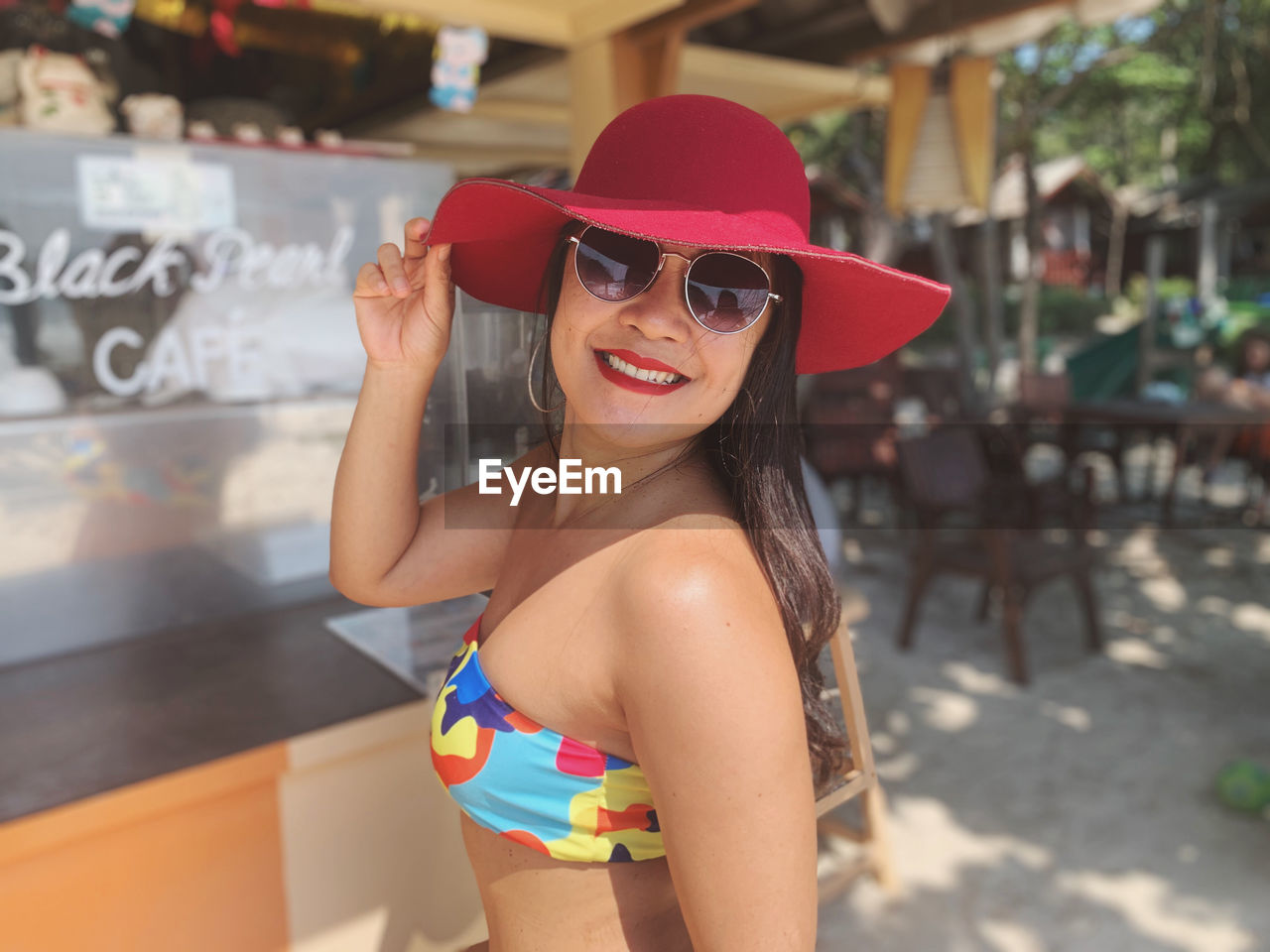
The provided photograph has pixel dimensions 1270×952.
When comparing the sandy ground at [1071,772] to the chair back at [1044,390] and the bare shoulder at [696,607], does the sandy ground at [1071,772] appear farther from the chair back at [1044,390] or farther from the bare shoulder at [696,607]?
the chair back at [1044,390]

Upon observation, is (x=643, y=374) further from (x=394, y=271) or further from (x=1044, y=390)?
(x=1044, y=390)

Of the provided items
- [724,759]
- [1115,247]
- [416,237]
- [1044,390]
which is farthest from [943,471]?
[1115,247]

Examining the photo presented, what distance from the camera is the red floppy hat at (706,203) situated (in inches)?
33.1

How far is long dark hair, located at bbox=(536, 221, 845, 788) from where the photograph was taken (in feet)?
3.08

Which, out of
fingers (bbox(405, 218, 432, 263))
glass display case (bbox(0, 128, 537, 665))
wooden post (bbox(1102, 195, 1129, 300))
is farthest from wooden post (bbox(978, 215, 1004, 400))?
→ fingers (bbox(405, 218, 432, 263))

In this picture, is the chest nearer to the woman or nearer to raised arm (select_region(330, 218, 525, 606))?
the woman

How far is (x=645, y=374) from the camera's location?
2.98 feet

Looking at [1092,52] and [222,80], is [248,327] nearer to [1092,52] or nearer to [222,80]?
[222,80]

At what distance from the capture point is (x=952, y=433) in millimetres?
5027

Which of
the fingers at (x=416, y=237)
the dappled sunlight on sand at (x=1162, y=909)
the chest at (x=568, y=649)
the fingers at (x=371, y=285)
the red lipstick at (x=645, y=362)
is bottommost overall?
the dappled sunlight on sand at (x=1162, y=909)

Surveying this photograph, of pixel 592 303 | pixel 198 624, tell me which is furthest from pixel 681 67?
pixel 592 303

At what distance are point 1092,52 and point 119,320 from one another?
1003 centimetres

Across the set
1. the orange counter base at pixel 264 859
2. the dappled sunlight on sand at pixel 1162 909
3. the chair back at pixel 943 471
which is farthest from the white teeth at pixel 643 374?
the chair back at pixel 943 471

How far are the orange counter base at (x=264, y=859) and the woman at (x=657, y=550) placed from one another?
0.82m
